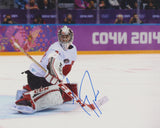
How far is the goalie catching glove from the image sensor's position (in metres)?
3.13

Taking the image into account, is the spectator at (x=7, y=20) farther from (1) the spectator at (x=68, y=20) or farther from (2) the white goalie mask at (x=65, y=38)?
(2) the white goalie mask at (x=65, y=38)

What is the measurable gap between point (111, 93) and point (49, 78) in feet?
4.53

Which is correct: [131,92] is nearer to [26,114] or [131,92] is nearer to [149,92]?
[149,92]

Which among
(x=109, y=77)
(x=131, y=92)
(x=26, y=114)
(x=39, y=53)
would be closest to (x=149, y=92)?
(x=131, y=92)

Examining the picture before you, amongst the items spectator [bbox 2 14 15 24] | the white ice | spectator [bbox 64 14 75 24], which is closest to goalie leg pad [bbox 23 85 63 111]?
the white ice

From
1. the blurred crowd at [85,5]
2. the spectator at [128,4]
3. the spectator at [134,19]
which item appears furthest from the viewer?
the spectator at [128,4]

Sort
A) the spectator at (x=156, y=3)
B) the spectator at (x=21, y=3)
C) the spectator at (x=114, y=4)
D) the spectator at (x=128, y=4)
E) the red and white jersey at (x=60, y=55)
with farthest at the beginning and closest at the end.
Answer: the spectator at (x=156, y=3) → the spectator at (x=114, y=4) → the spectator at (x=128, y=4) → the spectator at (x=21, y=3) → the red and white jersey at (x=60, y=55)

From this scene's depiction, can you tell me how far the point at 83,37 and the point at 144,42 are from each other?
1630 mm

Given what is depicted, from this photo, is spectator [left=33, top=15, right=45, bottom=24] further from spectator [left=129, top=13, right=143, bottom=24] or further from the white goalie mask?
the white goalie mask

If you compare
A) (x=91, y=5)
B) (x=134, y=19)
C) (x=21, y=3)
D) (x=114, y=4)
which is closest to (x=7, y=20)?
(x=21, y=3)

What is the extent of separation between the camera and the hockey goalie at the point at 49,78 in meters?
3.17

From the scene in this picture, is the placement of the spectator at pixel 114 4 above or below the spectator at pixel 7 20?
above

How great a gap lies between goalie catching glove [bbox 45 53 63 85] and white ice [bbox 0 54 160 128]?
332 mm

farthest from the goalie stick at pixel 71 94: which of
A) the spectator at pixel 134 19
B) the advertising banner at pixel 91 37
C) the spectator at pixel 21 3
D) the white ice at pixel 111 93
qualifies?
the spectator at pixel 21 3
